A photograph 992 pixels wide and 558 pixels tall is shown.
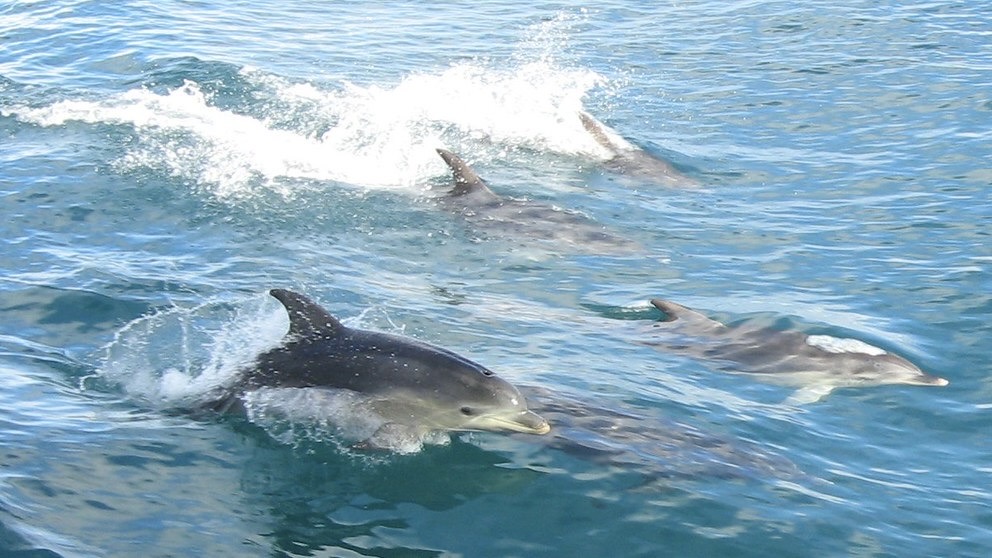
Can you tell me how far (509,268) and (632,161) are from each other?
5.07 metres

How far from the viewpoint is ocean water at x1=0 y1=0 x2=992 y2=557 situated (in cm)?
962

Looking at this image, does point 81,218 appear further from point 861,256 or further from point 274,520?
point 861,256

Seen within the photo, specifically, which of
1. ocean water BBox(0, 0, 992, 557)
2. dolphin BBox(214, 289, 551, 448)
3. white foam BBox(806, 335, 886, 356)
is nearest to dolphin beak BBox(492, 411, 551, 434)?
dolphin BBox(214, 289, 551, 448)

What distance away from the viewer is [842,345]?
12977 millimetres

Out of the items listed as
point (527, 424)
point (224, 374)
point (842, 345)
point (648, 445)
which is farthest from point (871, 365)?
point (224, 374)

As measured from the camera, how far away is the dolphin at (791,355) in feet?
40.7

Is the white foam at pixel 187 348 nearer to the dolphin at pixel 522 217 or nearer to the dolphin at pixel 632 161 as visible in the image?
the dolphin at pixel 522 217

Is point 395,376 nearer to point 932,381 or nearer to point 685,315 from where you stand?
point 685,315

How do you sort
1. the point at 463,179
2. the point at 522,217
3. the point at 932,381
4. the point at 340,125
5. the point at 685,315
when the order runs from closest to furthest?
the point at 932,381 < the point at 685,315 < the point at 522,217 < the point at 463,179 < the point at 340,125

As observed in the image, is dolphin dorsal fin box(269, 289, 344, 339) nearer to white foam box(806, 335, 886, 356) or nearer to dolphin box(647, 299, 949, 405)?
dolphin box(647, 299, 949, 405)

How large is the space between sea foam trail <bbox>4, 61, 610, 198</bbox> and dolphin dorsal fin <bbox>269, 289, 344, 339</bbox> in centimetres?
733

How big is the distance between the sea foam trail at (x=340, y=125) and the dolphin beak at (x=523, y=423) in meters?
8.61

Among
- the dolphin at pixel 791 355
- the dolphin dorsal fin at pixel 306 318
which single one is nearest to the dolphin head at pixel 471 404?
the dolphin dorsal fin at pixel 306 318

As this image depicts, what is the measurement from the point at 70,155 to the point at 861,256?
38.3 feet
